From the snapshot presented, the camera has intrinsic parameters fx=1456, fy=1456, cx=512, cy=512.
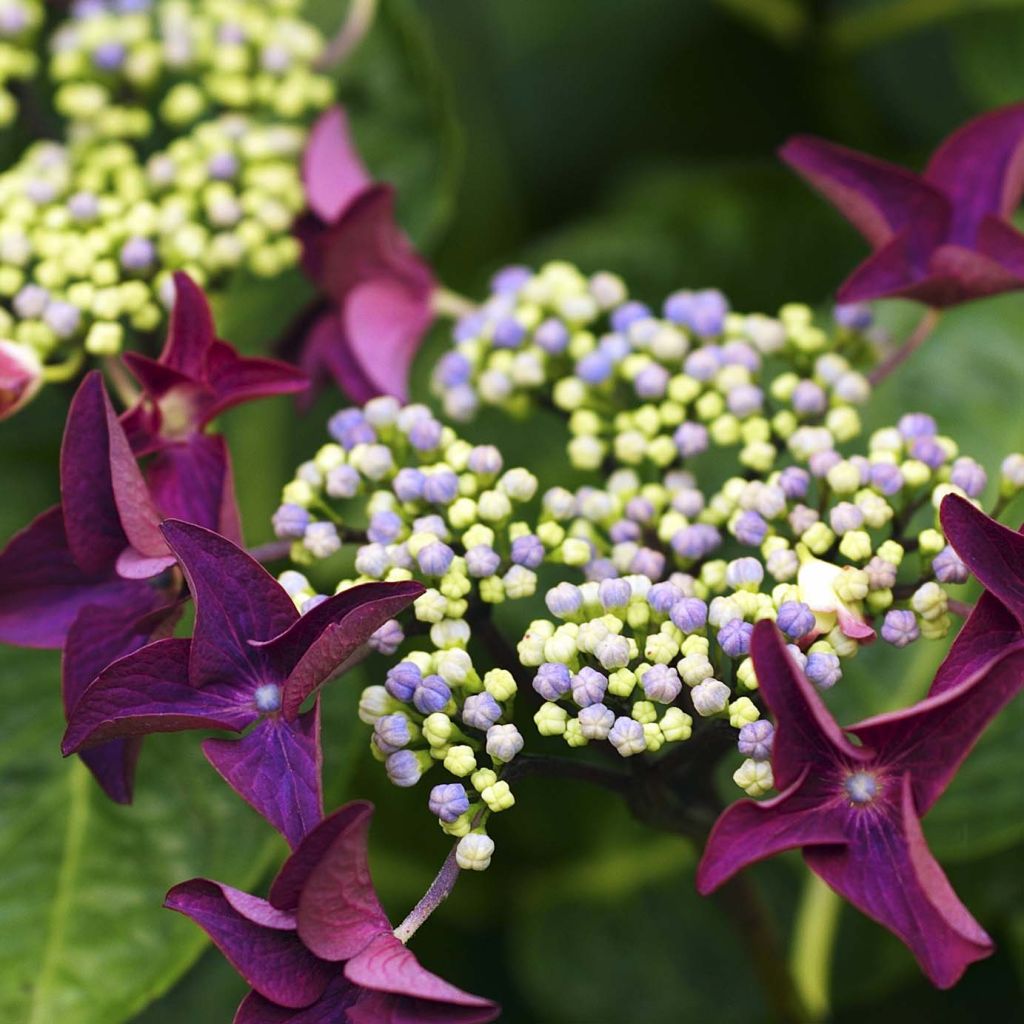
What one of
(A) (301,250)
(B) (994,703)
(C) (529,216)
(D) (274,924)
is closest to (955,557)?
(B) (994,703)

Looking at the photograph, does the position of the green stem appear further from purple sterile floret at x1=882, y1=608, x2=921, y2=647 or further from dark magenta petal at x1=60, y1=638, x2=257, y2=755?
dark magenta petal at x1=60, y1=638, x2=257, y2=755

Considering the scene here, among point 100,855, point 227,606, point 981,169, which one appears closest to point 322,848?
point 227,606

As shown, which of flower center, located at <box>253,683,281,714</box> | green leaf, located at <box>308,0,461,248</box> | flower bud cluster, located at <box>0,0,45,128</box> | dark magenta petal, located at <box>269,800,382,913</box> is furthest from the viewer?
green leaf, located at <box>308,0,461,248</box>

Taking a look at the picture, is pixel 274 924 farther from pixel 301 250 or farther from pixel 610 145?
pixel 610 145

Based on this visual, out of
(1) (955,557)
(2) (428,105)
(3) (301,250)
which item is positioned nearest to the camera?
(1) (955,557)

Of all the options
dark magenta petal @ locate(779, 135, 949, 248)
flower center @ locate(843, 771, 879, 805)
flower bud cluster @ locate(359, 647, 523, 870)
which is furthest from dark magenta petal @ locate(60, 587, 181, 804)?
dark magenta petal @ locate(779, 135, 949, 248)

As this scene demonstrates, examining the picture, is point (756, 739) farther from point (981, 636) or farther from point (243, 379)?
point (243, 379)
